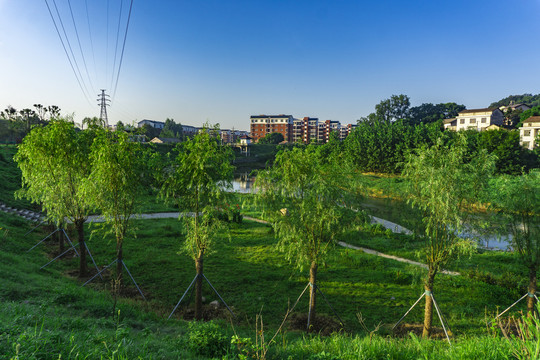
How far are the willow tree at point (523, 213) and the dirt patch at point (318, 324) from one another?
261 inches

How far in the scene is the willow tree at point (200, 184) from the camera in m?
9.65

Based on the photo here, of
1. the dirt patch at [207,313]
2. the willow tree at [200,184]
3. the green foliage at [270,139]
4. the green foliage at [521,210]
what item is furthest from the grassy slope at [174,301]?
the green foliage at [270,139]

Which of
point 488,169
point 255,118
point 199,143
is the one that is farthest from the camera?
point 255,118

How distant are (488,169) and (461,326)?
5.68m

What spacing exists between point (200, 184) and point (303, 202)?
353 cm

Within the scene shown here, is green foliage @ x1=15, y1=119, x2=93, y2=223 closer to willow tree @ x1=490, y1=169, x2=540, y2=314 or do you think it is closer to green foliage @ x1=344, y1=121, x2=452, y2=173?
willow tree @ x1=490, y1=169, x2=540, y2=314

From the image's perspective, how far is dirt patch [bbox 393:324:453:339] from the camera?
31.7 feet

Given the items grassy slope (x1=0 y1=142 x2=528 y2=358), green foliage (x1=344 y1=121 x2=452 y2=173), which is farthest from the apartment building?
grassy slope (x1=0 y1=142 x2=528 y2=358)

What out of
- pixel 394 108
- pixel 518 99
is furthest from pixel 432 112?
pixel 518 99

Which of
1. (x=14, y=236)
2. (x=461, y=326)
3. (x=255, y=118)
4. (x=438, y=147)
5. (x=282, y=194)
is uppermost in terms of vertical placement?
(x=255, y=118)

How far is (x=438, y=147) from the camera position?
9.82m

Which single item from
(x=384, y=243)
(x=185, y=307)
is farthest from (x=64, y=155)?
(x=384, y=243)

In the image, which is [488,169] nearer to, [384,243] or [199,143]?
[199,143]

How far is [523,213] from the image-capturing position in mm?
10078
